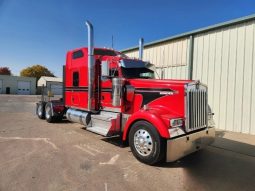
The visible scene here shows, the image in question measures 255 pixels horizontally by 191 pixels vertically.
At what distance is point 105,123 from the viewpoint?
238 inches

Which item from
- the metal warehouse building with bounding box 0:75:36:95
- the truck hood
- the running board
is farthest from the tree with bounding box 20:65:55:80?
the truck hood

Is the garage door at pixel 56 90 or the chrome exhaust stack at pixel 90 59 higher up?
the chrome exhaust stack at pixel 90 59

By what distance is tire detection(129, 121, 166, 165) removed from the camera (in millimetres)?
4312

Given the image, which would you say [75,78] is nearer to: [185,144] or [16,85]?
[185,144]

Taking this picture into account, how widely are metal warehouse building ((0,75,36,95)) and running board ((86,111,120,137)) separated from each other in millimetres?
54317

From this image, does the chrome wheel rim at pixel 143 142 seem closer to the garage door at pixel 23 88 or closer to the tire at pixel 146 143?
the tire at pixel 146 143

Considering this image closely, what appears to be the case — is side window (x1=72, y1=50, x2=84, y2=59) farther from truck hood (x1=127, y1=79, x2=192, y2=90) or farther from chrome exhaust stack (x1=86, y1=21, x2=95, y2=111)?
truck hood (x1=127, y1=79, x2=192, y2=90)

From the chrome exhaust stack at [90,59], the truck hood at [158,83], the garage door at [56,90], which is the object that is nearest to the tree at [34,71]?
the garage door at [56,90]

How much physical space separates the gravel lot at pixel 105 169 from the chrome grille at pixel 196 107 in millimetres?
927

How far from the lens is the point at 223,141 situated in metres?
6.77

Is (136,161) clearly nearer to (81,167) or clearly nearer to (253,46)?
(81,167)

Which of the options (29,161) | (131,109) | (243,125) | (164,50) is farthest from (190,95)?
(164,50)

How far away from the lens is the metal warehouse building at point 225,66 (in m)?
7.75

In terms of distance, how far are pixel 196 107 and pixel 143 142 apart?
146cm
